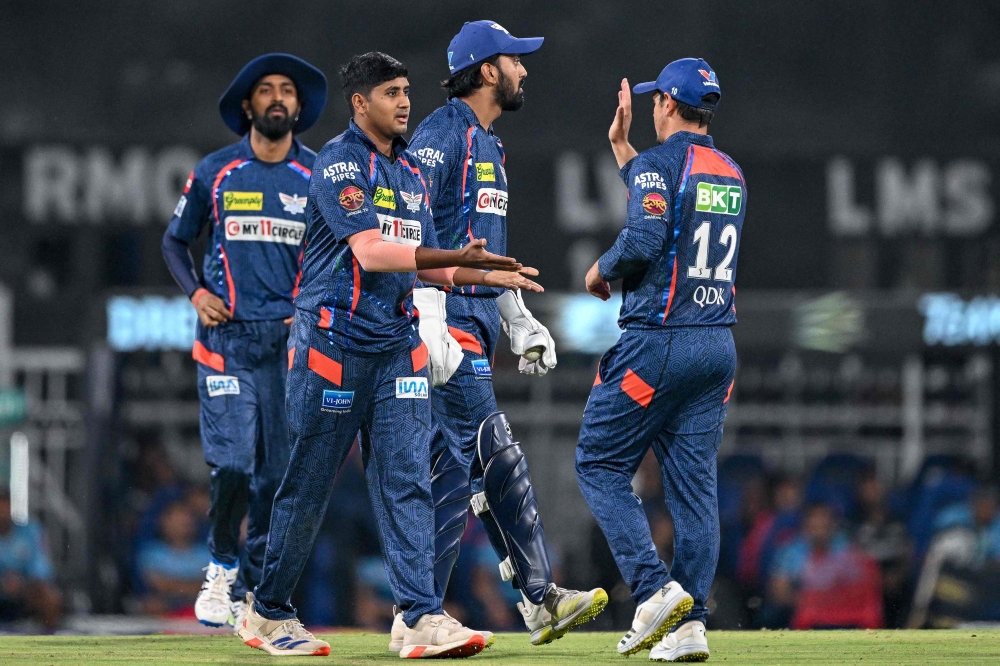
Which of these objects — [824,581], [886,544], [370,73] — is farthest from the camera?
[886,544]

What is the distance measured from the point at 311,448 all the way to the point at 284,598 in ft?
1.97

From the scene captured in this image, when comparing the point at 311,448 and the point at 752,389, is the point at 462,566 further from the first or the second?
the point at 311,448

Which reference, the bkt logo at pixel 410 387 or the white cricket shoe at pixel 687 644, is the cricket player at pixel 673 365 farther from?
the bkt logo at pixel 410 387

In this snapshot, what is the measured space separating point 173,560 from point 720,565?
3568 millimetres

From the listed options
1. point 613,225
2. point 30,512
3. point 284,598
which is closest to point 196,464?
point 30,512

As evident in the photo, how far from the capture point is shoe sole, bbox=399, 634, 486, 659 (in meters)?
5.83

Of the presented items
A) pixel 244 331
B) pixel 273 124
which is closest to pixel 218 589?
pixel 244 331

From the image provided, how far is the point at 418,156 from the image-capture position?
6.43 metres

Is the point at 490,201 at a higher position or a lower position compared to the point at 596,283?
higher

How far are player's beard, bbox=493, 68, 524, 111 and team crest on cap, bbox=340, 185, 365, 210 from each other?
3.61 ft

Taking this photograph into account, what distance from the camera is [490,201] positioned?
6.50 meters

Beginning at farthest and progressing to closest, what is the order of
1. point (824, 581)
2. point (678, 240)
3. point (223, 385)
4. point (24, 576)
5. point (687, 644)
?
point (824, 581) < point (24, 576) < point (223, 385) < point (678, 240) < point (687, 644)

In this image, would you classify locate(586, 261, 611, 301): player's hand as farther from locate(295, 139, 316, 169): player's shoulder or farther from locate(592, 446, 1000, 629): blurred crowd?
locate(592, 446, 1000, 629): blurred crowd

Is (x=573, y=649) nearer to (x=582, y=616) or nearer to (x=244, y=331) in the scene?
(x=582, y=616)
